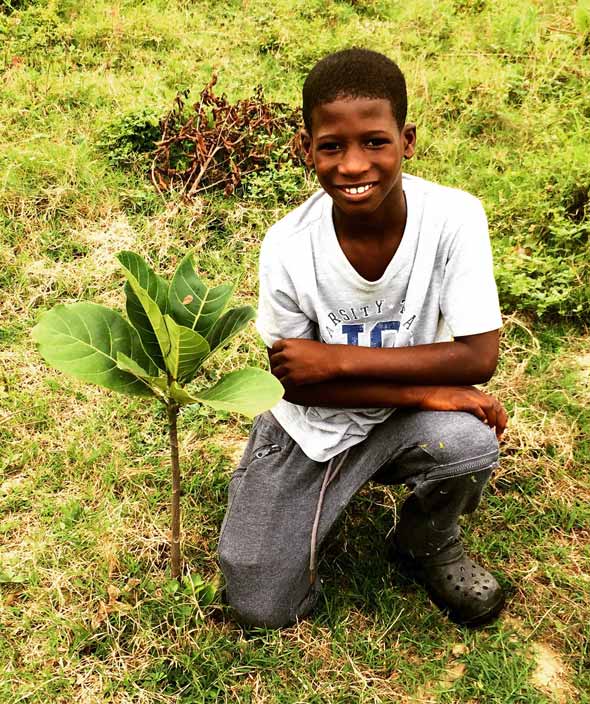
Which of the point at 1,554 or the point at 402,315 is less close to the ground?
the point at 402,315

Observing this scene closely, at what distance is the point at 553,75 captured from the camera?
460cm

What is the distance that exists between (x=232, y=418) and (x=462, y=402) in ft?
3.59

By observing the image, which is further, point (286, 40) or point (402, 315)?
point (286, 40)

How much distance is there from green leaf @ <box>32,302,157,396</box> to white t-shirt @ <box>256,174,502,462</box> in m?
0.48

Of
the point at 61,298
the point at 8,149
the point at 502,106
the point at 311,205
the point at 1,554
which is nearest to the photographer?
the point at 311,205

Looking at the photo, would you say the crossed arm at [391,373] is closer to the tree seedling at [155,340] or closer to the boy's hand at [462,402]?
the boy's hand at [462,402]

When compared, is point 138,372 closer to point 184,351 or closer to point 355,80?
point 184,351

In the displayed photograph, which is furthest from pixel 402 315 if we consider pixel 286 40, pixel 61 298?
pixel 286 40

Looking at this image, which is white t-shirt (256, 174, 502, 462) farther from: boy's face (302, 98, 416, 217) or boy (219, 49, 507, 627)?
boy's face (302, 98, 416, 217)

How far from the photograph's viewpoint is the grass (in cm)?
220

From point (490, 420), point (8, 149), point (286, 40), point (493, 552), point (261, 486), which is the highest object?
point (286, 40)

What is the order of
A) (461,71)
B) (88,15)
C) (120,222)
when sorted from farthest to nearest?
(88,15)
(461,71)
(120,222)

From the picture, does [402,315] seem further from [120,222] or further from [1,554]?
[120,222]

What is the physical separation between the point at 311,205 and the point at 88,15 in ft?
12.0
